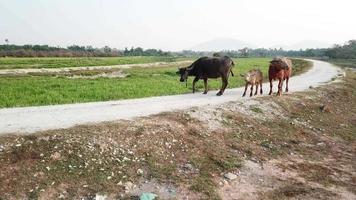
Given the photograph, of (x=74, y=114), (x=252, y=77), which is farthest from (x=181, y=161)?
(x=252, y=77)

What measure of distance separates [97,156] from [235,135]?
4.73 meters

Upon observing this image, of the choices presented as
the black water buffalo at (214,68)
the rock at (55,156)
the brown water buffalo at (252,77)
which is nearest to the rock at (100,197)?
the rock at (55,156)

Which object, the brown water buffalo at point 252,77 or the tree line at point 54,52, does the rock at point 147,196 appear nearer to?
the brown water buffalo at point 252,77

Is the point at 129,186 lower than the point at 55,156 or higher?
lower

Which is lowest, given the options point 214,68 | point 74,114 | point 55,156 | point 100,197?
point 100,197

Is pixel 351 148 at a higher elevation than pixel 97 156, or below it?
below

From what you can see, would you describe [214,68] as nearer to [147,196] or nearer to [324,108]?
[324,108]

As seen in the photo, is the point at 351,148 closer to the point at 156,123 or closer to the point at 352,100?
the point at 156,123

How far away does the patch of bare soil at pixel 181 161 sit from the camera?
8.62m

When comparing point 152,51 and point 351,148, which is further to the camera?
point 152,51

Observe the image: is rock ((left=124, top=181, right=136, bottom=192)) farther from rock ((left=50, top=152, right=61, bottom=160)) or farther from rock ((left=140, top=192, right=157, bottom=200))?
rock ((left=50, top=152, right=61, bottom=160))

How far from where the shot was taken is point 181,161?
405 inches

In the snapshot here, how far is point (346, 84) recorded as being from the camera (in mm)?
29062

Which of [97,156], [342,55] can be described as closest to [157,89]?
[97,156]
